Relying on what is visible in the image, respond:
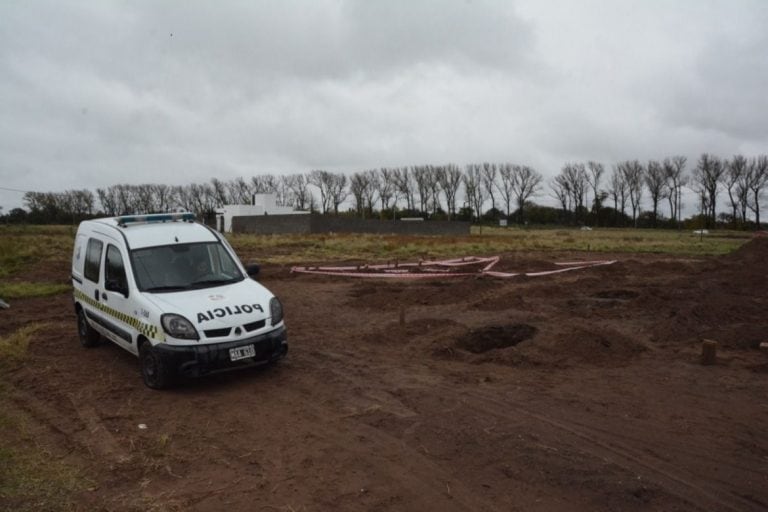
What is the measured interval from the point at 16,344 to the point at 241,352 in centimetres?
491

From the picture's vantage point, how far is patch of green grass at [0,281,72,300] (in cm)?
1551

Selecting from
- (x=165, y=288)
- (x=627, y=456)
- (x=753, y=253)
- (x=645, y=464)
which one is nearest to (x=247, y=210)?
(x=753, y=253)

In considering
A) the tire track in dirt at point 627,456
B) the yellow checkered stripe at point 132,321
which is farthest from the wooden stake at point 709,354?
the yellow checkered stripe at point 132,321

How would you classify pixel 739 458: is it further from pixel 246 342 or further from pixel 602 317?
pixel 602 317

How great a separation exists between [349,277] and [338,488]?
1480 cm

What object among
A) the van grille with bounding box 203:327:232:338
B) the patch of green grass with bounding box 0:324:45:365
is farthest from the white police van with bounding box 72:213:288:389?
the patch of green grass with bounding box 0:324:45:365

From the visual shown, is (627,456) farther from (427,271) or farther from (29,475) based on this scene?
(427,271)

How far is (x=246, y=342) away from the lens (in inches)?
277

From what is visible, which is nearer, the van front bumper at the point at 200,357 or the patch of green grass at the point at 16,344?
the van front bumper at the point at 200,357

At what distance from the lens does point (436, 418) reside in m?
5.92

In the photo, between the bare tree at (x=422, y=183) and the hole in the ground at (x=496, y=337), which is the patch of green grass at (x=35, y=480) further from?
the bare tree at (x=422, y=183)

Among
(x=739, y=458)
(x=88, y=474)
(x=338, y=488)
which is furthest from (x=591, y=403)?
(x=88, y=474)

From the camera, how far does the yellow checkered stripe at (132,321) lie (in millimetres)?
6906

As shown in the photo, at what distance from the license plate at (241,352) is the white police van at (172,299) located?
0.04ft
